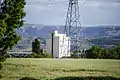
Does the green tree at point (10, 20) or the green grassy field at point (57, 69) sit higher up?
the green tree at point (10, 20)

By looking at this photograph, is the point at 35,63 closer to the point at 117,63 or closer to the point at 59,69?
the point at 59,69

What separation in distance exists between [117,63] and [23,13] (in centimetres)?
672

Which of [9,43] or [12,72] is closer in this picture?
[9,43]

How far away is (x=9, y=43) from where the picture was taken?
1334 centimetres

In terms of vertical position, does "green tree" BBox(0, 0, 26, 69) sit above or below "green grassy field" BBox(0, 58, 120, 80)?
above

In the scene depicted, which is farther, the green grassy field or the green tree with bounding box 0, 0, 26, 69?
the green grassy field

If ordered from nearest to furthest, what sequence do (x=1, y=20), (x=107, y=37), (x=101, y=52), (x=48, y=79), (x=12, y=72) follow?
(x=48, y=79) → (x=1, y=20) → (x=12, y=72) → (x=101, y=52) → (x=107, y=37)

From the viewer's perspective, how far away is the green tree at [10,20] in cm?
1334

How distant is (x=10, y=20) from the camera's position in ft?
44.6

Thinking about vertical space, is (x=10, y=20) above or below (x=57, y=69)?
above

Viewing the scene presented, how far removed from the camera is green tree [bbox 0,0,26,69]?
13.3m

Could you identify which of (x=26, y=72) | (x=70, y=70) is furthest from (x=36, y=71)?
(x=70, y=70)

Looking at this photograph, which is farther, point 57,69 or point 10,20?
point 57,69

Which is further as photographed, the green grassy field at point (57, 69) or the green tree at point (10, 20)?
the green grassy field at point (57, 69)
